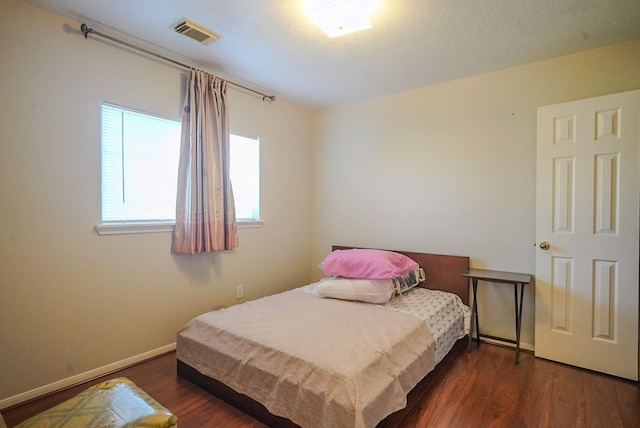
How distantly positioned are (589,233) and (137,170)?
3492mm

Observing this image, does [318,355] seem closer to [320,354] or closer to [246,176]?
[320,354]

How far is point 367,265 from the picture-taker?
8.79ft

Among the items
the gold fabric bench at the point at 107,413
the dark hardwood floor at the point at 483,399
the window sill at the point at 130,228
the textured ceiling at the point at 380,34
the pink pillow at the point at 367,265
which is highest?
the textured ceiling at the point at 380,34

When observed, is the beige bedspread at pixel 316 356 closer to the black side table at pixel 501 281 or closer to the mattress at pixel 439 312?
the mattress at pixel 439 312

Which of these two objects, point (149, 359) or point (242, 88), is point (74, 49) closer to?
point (242, 88)

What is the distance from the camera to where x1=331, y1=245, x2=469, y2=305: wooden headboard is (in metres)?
3.00

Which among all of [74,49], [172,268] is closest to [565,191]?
[172,268]

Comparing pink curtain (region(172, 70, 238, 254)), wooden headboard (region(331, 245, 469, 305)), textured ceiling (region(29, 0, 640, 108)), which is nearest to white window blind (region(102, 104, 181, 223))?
pink curtain (region(172, 70, 238, 254))

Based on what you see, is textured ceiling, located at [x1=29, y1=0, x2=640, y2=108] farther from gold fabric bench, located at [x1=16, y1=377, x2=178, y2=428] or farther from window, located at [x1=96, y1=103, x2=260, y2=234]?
gold fabric bench, located at [x1=16, y1=377, x2=178, y2=428]

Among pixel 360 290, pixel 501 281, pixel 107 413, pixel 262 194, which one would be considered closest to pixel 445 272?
pixel 501 281

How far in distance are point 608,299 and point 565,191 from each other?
33.0 inches

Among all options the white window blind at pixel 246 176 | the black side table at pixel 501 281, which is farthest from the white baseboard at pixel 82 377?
the black side table at pixel 501 281

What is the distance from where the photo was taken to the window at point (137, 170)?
7.80 feet

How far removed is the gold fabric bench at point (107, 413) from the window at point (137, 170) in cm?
127
